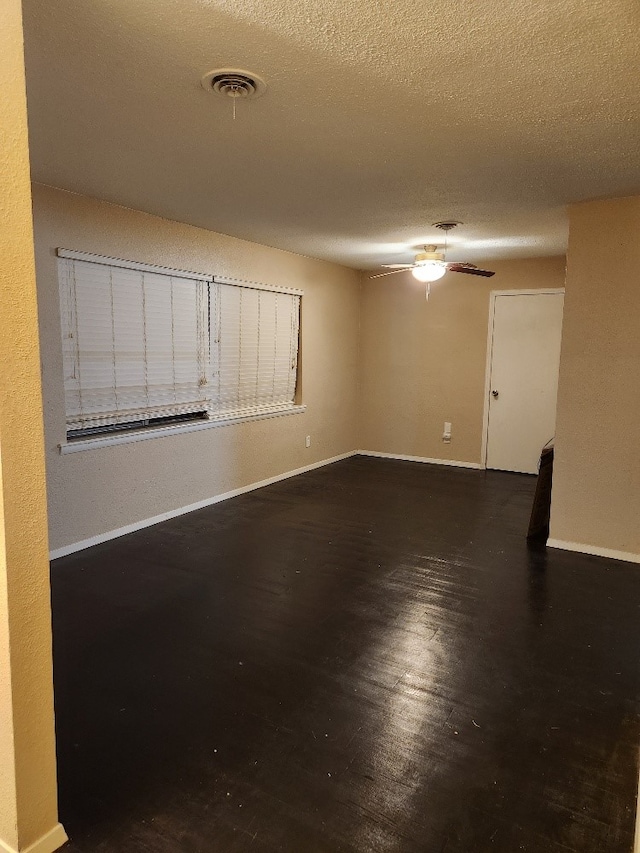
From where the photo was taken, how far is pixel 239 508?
15.9ft

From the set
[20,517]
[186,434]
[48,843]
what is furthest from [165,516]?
[20,517]

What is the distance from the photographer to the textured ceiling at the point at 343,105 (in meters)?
1.64

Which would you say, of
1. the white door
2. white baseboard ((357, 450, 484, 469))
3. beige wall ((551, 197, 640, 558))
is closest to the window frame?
white baseboard ((357, 450, 484, 469))

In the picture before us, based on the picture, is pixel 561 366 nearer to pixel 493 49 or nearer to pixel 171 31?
pixel 493 49

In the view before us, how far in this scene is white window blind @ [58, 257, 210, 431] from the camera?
12.2 ft

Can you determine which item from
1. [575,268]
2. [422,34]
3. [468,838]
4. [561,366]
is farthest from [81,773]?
[575,268]

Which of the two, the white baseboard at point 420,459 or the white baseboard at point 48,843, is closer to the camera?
the white baseboard at point 48,843

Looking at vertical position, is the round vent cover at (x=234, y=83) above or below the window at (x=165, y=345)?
above

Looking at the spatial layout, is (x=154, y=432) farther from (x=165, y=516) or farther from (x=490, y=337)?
(x=490, y=337)

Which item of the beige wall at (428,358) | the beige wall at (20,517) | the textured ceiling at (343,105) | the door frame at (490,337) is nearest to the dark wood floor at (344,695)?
the beige wall at (20,517)

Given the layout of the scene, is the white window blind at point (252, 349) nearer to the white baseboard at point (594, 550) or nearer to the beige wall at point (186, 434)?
the beige wall at point (186, 434)

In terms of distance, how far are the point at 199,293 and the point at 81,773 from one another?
3625mm

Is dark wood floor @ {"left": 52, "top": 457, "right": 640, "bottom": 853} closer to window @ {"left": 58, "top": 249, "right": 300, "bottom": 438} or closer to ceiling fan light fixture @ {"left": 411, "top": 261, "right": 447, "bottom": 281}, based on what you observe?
window @ {"left": 58, "top": 249, "right": 300, "bottom": 438}

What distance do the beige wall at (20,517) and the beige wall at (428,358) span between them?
18.3 ft
